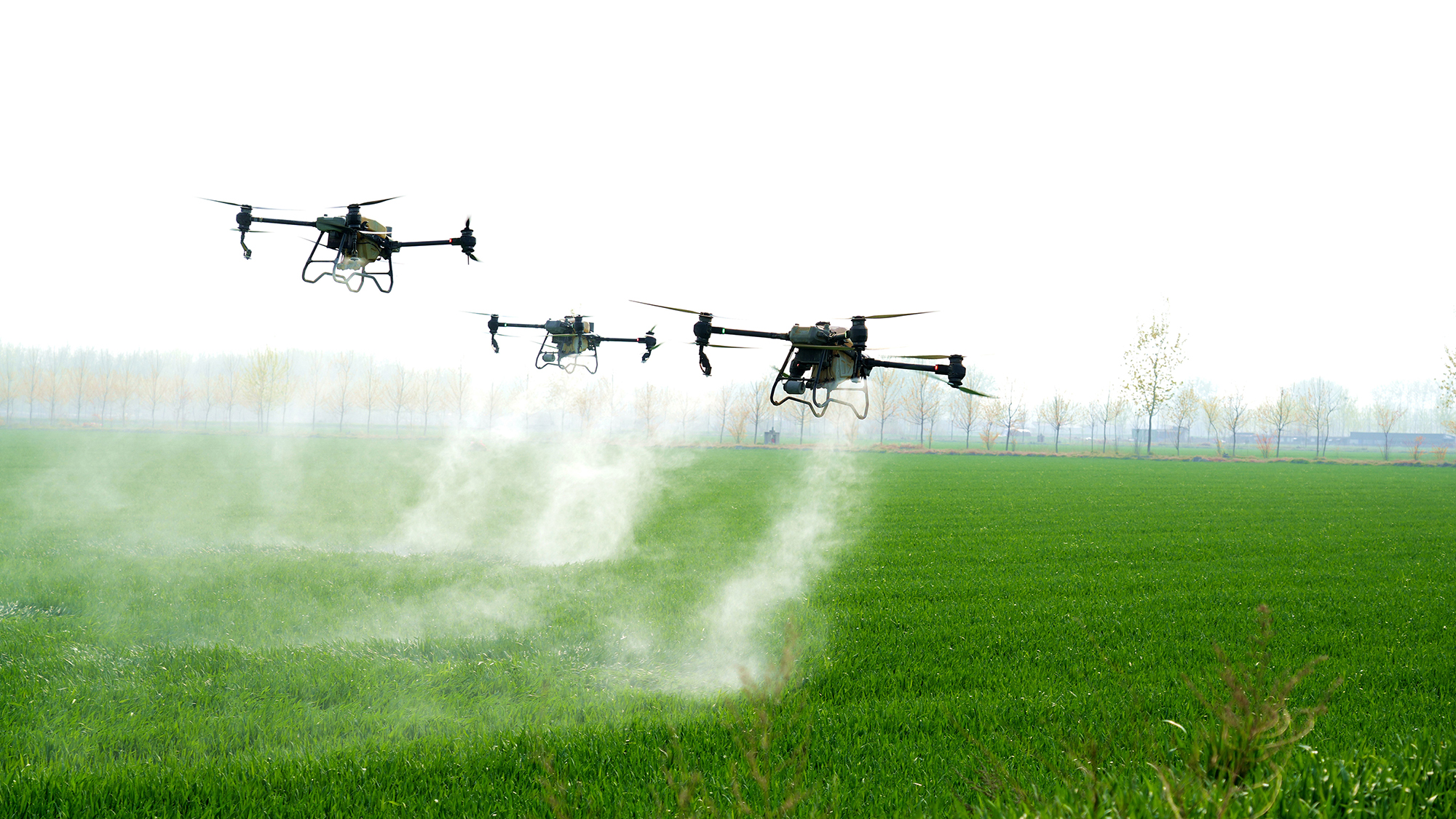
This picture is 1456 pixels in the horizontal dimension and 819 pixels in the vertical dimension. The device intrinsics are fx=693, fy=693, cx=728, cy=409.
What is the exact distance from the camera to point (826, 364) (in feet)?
17.1

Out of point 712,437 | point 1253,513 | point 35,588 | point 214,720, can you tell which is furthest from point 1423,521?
point 712,437

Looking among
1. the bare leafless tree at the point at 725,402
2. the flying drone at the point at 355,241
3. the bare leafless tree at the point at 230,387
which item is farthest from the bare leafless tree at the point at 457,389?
the flying drone at the point at 355,241

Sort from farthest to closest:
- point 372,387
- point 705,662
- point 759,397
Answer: point 372,387 < point 759,397 < point 705,662

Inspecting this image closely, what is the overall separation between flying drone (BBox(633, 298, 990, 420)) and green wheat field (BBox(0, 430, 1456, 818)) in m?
2.07

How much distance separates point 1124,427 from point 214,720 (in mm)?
225984

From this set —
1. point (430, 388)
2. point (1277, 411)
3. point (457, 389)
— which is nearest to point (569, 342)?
point (457, 389)

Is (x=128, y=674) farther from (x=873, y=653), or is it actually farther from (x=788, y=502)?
(x=788, y=502)

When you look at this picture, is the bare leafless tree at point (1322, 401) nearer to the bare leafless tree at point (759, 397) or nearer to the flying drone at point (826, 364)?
the bare leafless tree at point (759, 397)

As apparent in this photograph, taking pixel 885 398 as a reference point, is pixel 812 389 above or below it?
below

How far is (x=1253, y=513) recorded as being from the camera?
27547 mm

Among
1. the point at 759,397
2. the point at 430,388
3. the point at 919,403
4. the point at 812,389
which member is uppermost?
the point at 919,403

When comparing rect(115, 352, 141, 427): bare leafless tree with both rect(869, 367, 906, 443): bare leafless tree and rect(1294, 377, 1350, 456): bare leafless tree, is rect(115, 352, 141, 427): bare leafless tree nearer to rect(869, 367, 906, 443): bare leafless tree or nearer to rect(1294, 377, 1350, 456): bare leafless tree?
rect(869, 367, 906, 443): bare leafless tree

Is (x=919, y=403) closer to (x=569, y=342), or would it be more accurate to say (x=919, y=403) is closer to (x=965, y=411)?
(x=965, y=411)

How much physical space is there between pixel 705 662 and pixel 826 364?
641 cm
